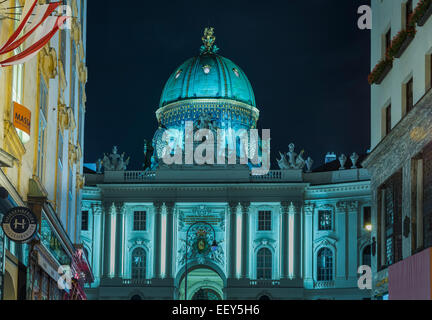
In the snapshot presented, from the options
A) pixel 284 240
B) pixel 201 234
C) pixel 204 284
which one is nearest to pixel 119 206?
pixel 201 234

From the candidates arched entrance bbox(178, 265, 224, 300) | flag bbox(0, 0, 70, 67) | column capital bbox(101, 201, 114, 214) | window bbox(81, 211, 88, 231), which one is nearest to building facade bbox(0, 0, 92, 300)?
flag bbox(0, 0, 70, 67)

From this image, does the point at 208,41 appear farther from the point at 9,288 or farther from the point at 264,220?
the point at 9,288

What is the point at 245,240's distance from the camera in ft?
283

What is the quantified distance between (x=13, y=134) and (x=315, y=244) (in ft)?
215

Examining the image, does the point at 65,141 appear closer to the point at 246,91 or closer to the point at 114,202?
the point at 114,202

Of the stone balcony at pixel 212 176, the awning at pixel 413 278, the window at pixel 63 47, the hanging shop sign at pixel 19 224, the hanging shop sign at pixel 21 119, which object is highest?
the stone balcony at pixel 212 176

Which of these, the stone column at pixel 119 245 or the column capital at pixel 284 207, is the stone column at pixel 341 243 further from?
the stone column at pixel 119 245

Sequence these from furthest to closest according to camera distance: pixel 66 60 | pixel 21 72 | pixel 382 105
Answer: pixel 66 60 → pixel 382 105 → pixel 21 72

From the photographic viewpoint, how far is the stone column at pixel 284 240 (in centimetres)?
8531

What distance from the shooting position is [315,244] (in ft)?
283

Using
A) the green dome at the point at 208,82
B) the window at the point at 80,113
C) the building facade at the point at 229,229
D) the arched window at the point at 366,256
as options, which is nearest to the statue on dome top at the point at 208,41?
the green dome at the point at 208,82

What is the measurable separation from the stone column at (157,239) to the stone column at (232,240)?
6798mm

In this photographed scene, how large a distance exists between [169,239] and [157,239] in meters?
1.19
